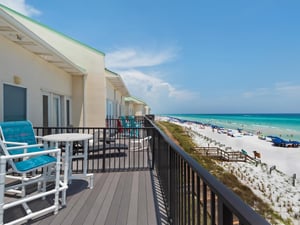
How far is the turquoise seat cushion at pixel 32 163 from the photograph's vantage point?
2636 mm

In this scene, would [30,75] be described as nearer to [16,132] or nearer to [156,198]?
[16,132]

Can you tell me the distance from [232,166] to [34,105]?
1348cm

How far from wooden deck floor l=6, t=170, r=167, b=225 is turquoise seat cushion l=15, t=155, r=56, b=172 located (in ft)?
2.01

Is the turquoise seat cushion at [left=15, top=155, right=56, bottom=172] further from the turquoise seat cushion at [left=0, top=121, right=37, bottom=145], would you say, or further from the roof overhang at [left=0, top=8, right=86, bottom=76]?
the roof overhang at [left=0, top=8, right=86, bottom=76]

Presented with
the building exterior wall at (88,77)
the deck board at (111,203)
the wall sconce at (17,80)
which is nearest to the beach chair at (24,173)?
the deck board at (111,203)

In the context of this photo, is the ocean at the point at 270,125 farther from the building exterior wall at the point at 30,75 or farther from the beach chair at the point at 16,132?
the beach chair at the point at 16,132

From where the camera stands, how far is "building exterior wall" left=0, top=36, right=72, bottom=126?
440cm

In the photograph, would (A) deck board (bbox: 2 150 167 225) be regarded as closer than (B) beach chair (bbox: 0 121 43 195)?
Yes

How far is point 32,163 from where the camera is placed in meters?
2.78

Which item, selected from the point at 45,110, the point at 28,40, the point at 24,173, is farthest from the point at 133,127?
the point at 24,173

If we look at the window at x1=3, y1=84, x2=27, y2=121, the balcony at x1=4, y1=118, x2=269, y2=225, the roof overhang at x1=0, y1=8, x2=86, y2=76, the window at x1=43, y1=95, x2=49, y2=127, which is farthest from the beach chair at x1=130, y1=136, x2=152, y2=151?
the roof overhang at x1=0, y1=8, x2=86, y2=76

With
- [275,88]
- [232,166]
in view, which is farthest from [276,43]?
[275,88]

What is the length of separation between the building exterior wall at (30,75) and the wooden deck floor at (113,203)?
234 centimetres

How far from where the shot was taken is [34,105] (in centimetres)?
560
